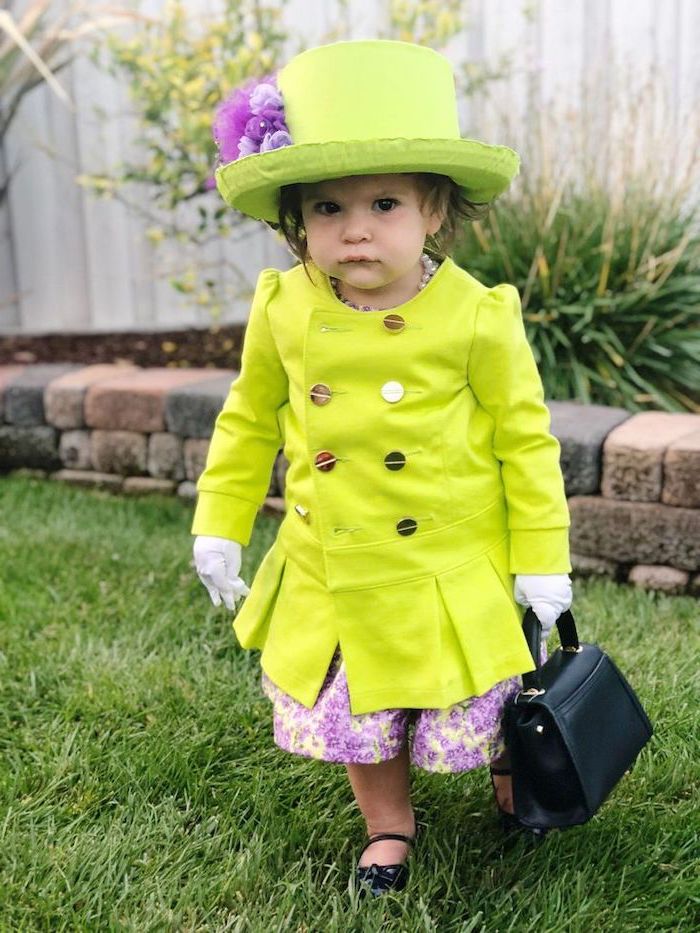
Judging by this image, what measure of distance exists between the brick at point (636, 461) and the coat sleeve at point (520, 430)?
4.01 ft

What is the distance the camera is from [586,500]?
289 centimetres

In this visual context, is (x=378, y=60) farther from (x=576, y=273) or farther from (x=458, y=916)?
(x=576, y=273)

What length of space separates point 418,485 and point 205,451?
2.07 meters

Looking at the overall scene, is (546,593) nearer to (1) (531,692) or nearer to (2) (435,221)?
(1) (531,692)

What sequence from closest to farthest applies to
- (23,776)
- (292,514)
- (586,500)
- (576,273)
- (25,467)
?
(292,514)
(23,776)
(586,500)
(576,273)
(25,467)

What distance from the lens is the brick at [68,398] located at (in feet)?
12.7

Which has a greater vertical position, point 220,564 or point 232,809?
point 220,564

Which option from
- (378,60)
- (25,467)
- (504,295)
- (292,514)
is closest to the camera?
(378,60)

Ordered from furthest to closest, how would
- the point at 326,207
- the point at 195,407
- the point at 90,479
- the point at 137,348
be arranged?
the point at 137,348, the point at 90,479, the point at 195,407, the point at 326,207

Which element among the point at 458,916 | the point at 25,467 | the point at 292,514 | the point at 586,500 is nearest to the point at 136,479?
the point at 25,467

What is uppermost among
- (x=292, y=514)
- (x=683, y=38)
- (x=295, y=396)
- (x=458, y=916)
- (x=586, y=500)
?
(x=683, y=38)

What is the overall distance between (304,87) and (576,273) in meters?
2.40

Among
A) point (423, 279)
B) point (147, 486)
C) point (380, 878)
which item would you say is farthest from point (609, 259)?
point (380, 878)

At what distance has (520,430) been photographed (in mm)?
1626
